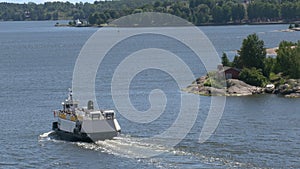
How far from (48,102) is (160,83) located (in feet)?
71.2

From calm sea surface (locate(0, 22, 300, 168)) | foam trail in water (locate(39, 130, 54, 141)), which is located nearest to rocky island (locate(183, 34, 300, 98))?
calm sea surface (locate(0, 22, 300, 168))

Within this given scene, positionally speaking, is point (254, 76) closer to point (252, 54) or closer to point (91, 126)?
point (252, 54)

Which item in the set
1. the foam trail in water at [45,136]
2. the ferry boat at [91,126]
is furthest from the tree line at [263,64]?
the foam trail in water at [45,136]

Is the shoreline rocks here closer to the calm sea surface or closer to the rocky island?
the rocky island

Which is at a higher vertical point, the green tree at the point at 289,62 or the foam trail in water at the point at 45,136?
the green tree at the point at 289,62

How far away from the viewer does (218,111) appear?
73.6 metres

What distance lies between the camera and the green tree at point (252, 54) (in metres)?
93.8

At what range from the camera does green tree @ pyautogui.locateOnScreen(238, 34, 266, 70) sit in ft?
308

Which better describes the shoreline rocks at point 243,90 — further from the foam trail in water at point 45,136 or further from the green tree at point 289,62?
the foam trail in water at point 45,136

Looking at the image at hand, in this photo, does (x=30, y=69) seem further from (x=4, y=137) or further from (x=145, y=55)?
(x=4, y=137)

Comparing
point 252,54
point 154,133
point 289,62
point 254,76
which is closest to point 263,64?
point 252,54

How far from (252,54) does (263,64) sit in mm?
2015

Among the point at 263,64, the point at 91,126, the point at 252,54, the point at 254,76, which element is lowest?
the point at 91,126

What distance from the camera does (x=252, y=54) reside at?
94062mm
